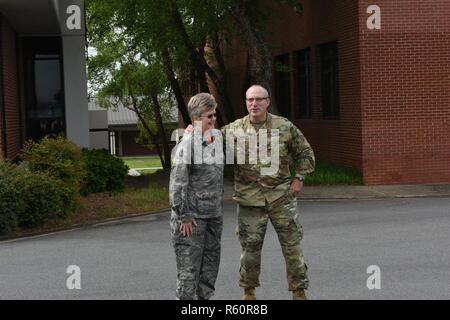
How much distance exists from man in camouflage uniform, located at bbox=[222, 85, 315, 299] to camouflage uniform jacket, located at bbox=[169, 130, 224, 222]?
433 millimetres

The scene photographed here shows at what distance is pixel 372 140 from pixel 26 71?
38.7ft

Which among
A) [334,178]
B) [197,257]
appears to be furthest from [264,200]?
[334,178]

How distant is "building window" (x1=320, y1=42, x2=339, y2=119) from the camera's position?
65.8 feet

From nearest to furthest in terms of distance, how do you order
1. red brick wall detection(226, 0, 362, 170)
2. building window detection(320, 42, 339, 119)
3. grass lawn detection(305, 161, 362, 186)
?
grass lawn detection(305, 161, 362, 186), red brick wall detection(226, 0, 362, 170), building window detection(320, 42, 339, 119)

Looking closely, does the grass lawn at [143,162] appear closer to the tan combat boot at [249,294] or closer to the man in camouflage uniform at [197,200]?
the tan combat boot at [249,294]

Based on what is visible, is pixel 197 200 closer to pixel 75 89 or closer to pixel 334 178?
pixel 334 178

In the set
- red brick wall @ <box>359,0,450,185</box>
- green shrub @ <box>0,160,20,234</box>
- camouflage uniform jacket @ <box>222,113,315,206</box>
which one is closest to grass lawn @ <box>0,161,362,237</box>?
green shrub @ <box>0,160,20,234</box>

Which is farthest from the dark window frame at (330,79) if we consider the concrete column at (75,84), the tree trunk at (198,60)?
the concrete column at (75,84)

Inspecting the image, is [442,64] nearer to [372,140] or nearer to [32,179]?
[372,140]

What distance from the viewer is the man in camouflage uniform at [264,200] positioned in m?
6.41

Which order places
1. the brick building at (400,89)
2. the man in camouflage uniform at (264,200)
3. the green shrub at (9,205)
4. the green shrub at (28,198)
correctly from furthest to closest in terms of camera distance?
the brick building at (400,89)
the green shrub at (28,198)
the green shrub at (9,205)
the man in camouflage uniform at (264,200)

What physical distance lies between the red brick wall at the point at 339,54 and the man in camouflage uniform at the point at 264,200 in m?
11.1

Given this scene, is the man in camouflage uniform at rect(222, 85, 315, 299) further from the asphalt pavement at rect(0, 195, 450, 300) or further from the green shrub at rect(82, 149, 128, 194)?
the green shrub at rect(82, 149, 128, 194)
